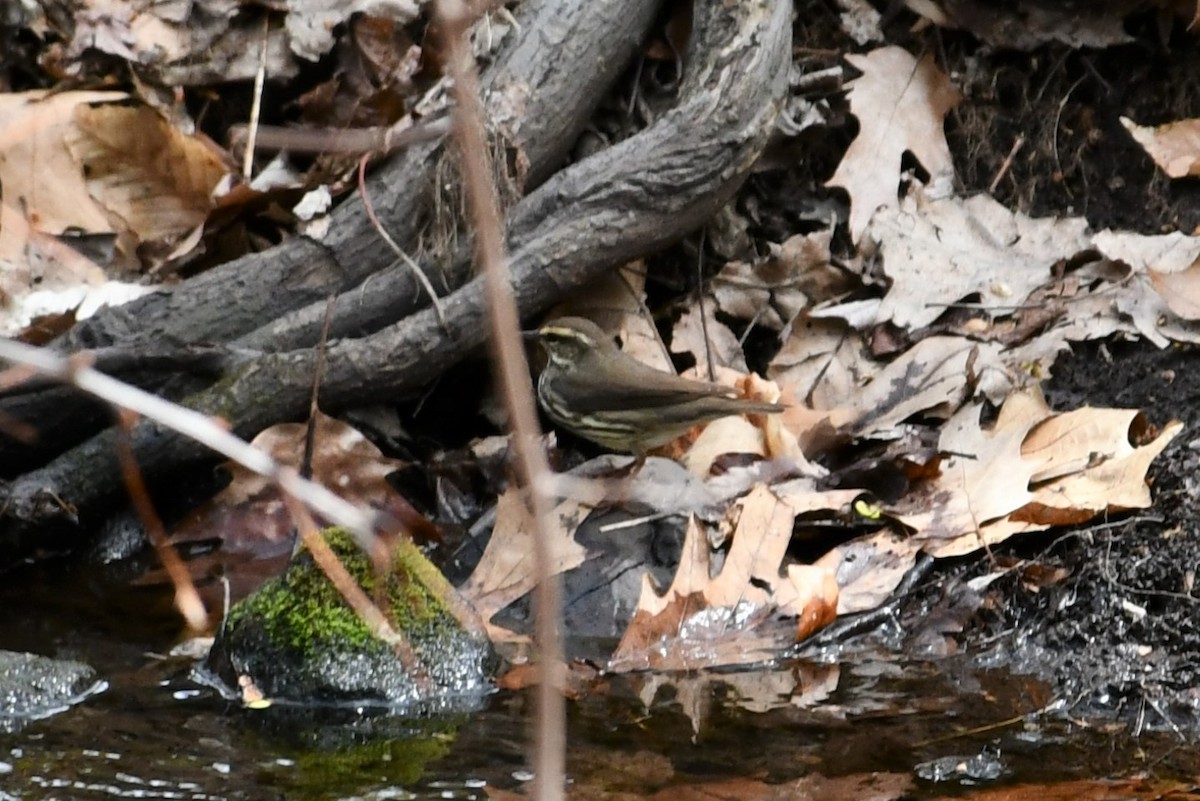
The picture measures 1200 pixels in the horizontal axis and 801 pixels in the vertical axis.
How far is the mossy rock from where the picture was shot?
4020 mm

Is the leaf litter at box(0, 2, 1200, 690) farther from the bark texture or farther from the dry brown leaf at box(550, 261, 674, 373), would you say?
the bark texture

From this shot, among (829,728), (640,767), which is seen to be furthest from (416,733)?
(829,728)

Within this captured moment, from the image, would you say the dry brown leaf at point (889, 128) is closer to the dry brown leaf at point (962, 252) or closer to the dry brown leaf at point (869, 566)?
the dry brown leaf at point (962, 252)

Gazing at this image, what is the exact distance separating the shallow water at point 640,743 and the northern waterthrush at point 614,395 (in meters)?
1.12

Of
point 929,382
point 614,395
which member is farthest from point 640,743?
point 929,382

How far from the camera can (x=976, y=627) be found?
4371mm

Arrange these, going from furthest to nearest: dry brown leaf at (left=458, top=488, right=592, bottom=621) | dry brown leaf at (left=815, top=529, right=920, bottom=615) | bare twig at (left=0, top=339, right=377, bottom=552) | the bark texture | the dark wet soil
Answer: the bark texture
dry brown leaf at (left=458, top=488, right=592, bottom=621)
dry brown leaf at (left=815, top=529, right=920, bottom=615)
the dark wet soil
bare twig at (left=0, top=339, right=377, bottom=552)

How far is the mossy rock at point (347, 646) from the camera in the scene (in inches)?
158

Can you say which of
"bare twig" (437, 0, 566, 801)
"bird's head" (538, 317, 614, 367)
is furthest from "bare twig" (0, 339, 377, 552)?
"bird's head" (538, 317, 614, 367)

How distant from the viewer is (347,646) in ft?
13.3

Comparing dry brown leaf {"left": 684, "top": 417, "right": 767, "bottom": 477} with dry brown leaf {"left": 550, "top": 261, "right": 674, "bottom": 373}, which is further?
dry brown leaf {"left": 550, "top": 261, "right": 674, "bottom": 373}

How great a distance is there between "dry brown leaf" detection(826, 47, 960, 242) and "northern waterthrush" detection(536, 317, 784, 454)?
1354 mm

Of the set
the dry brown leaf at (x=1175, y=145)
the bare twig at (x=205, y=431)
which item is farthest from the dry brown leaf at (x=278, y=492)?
the bare twig at (x=205, y=431)

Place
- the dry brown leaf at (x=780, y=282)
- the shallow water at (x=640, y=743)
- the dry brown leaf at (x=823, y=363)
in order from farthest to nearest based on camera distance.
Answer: the dry brown leaf at (x=780, y=282), the dry brown leaf at (x=823, y=363), the shallow water at (x=640, y=743)
